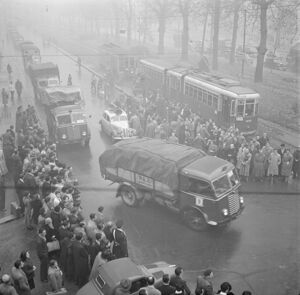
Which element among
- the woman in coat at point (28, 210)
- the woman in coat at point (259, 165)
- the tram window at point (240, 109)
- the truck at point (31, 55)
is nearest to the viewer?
the woman in coat at point (28, 210)

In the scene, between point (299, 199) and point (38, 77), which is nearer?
point (299, 199)

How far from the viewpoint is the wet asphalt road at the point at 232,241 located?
11.9 metres

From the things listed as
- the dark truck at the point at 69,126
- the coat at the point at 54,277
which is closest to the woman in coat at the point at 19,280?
the coat at the point at 54,277

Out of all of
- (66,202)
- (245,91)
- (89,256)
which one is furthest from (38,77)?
(89,256)

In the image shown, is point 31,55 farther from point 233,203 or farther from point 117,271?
point 117,271

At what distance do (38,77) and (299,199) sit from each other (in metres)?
24.2

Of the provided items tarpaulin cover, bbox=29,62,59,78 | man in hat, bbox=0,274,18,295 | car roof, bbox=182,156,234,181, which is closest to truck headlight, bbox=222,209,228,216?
car roof, bbox=182,156,234,181

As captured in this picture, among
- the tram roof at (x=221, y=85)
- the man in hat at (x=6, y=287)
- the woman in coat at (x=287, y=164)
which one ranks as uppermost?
the tram roof at (x=221, y=85)

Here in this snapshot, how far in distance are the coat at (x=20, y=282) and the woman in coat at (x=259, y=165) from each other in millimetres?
11301

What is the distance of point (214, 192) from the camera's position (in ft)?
44.9

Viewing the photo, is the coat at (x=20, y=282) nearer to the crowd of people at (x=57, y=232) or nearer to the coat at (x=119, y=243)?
the crowd of people at (x=57, y=232)

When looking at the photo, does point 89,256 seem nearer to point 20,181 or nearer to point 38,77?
point 20,181

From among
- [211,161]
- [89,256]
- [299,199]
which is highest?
[211,161]

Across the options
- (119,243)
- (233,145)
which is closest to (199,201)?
(119,243)
